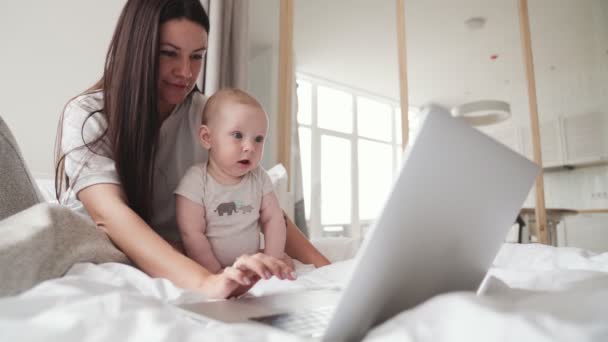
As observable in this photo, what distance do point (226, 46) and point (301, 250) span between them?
172 centimetres

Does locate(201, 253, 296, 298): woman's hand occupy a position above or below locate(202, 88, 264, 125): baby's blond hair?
below

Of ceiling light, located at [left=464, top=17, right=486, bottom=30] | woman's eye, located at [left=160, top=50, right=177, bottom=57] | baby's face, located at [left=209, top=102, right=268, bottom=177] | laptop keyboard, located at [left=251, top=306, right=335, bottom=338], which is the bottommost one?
laptop keyboard, located at [left=251, top=306, right=335, bottom=338]

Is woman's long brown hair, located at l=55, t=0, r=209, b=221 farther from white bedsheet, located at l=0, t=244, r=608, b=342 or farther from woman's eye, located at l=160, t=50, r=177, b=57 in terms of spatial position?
white bedsheet, located at l=0, t=244, r=608, b=342

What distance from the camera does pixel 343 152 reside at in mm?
3633

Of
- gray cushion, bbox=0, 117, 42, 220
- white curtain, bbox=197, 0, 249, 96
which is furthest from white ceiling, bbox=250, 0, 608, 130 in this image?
gray cushion, bbox=0, 117, 42, 220

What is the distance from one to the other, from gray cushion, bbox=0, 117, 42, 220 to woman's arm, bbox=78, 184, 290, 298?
14 centimetres

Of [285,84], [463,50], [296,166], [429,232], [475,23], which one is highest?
A: [475,23]

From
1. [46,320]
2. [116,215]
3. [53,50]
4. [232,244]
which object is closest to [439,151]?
[46,320]

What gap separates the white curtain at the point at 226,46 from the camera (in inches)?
97.3

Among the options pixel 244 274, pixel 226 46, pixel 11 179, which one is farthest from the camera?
pixel 226 46

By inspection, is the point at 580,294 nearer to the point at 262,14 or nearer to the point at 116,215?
the point at 116,215

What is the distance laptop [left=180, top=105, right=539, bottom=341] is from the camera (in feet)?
1.15

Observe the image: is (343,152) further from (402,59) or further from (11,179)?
(11,179)

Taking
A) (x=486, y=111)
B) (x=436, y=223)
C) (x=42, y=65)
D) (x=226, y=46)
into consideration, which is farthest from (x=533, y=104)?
(x=436, y=223)
